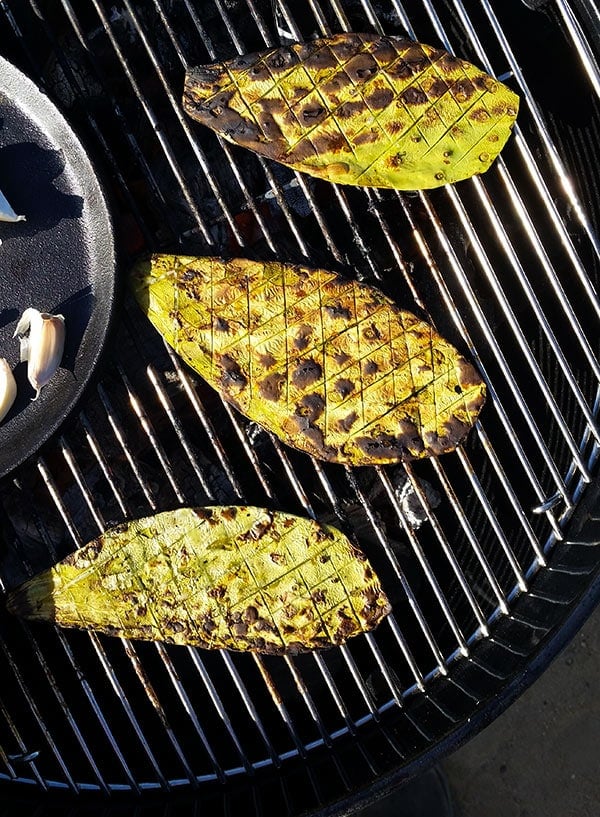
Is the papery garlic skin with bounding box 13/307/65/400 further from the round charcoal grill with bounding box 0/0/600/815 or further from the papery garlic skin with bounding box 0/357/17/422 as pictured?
the round charcoal grill with bounding box 0/0/600/815

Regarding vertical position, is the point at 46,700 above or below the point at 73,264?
below

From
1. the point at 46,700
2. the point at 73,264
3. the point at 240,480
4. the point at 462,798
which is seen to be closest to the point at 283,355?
the point at 240,480

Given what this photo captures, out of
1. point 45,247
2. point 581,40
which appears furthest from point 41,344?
point 581,40

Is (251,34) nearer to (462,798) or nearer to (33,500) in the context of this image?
(33,500)

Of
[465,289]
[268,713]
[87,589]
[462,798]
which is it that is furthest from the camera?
[462,798]

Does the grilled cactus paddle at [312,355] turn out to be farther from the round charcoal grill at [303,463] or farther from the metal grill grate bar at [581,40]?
the metal grill grate bar at [581,40]

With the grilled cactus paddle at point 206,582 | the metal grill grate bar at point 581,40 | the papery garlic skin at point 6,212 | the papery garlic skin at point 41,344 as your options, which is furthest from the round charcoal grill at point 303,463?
the papery garlic skin at point 6,212

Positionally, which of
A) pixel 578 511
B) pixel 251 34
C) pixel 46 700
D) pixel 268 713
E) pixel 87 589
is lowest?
pixel 268 713
